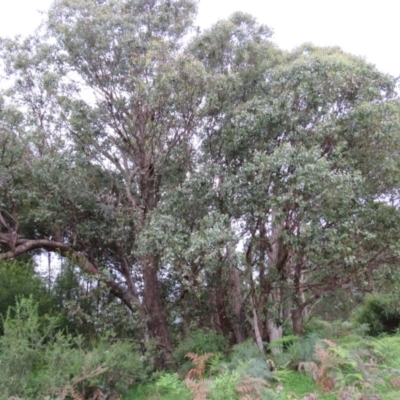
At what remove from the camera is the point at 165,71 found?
10.7 metres

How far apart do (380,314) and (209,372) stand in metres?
6.29

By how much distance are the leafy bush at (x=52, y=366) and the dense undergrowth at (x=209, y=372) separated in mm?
14

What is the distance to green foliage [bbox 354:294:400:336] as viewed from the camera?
41.2ft

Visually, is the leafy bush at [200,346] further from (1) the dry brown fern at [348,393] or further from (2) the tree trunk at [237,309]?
(1) the dry brown fern at [348,393]

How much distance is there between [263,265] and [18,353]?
517 cm

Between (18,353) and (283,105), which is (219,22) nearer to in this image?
(283,105)

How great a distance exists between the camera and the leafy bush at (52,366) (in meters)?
7.57

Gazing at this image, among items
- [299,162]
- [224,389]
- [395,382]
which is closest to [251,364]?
A: [224,389]

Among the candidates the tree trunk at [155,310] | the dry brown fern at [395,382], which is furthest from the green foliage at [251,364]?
the tree trunk at [155,310]

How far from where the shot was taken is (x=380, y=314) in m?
13.0

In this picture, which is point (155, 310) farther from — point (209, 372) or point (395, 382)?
point (395, 382)

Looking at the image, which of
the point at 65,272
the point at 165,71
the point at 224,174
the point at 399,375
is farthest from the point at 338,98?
the point at 65,272

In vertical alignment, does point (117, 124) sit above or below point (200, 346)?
above

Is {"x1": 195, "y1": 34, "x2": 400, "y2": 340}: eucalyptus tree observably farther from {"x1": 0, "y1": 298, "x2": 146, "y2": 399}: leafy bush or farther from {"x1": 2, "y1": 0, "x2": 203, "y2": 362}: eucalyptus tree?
{"x1": 0, "y1": 298, "x2": 146, "y2": 399}: leafy bush
